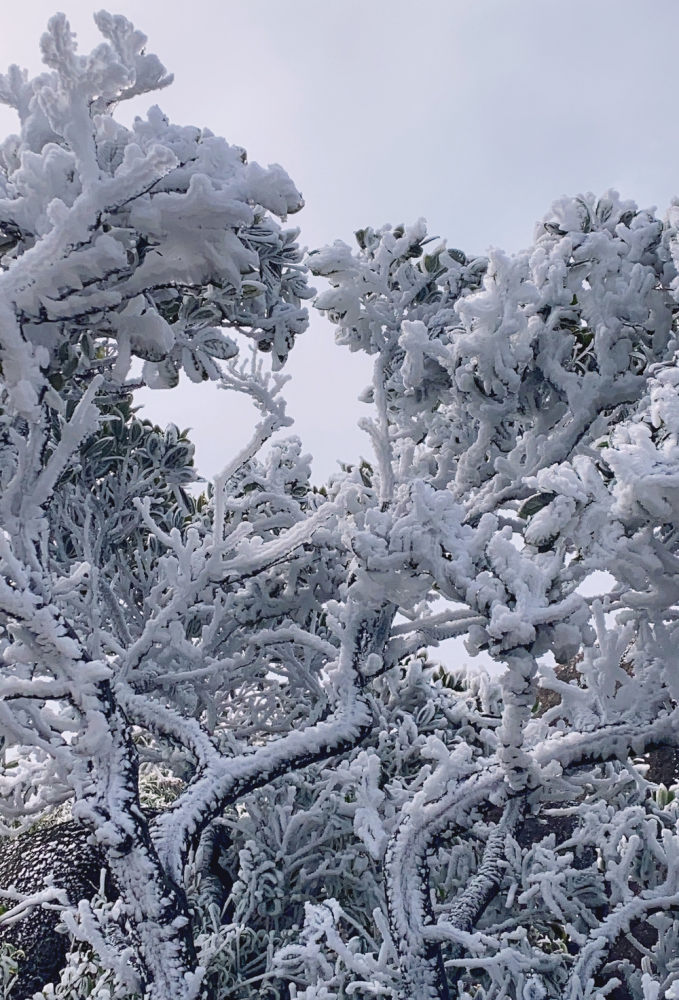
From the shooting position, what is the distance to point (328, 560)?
704 centimetres

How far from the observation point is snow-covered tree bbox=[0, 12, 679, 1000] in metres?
4.11

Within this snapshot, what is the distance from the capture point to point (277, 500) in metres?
6.42

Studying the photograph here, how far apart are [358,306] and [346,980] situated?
5018 mm

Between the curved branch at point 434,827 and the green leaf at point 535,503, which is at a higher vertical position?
the green leaf at point 535,503

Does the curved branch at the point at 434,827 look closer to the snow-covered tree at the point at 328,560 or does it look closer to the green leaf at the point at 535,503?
the snow-covered tree at the point at 328,560

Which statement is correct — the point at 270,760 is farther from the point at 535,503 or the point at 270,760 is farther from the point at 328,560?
Answer: the point at 328,560

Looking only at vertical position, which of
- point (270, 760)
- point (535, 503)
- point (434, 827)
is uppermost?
point (535, 503)

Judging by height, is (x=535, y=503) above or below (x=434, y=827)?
above

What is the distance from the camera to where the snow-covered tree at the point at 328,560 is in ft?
13.5

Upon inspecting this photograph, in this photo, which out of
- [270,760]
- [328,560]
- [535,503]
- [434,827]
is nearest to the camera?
[535,503]

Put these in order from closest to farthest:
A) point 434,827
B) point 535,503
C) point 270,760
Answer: point 535,503
point 434,827
point 270,760

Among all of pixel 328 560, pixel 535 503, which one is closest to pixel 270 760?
pixel 535 503

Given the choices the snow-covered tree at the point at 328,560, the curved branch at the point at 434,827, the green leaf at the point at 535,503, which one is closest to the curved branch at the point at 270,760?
the snow-covered tree at the point at 328,560

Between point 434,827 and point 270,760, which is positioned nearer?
point 434,827
